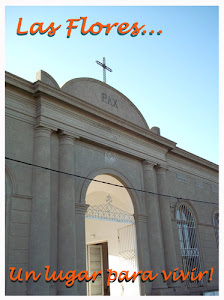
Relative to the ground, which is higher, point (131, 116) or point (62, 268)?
point (131, 116)

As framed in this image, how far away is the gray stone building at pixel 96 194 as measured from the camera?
24.4ft

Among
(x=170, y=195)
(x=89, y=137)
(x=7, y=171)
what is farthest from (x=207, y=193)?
(x=7, y=171)

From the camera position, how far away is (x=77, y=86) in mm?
9938

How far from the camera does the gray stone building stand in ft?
24.4

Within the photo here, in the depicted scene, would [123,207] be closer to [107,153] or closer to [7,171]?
[107,153]

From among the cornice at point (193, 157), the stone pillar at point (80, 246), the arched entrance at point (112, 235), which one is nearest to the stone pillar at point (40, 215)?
the stone pillar at point (80, 246)

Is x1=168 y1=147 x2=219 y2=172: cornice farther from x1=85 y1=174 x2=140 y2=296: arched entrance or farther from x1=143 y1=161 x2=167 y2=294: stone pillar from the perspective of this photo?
x1=85 y1=174 x2=140 y2=296: arched entrance

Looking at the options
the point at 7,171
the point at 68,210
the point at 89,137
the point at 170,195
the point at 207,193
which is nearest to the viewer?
the point at 7,171

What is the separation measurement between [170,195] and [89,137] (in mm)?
4489

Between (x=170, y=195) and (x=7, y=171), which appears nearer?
(x=7, y=171)

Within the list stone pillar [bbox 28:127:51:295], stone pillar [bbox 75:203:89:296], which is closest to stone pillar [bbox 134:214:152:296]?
stone pillar [bbox 75:203:89:296]

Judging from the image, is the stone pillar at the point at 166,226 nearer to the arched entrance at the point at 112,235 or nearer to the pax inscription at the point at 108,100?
the arched entrance at the point at 112,235

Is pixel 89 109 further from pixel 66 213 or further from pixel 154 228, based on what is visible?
pixel 154 228

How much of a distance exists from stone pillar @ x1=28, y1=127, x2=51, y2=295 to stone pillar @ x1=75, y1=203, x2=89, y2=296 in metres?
0.96
